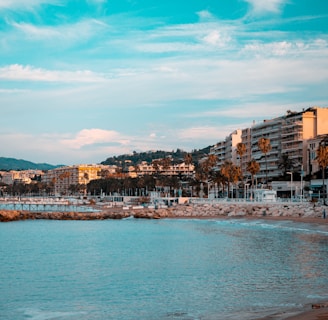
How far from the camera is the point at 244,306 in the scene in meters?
18.0

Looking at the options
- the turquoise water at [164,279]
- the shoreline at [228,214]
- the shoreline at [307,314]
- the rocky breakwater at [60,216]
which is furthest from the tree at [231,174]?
the shoreline at [307,314]

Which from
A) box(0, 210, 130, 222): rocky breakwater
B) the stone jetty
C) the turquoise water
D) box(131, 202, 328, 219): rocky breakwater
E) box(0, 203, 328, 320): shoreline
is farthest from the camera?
box(0, 210, 130, 222): rocky breakwater

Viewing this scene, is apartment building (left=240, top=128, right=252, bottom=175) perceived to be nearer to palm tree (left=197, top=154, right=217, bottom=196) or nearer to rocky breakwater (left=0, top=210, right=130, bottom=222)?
palm tree (left=197, top=154, right=217, bottom=196)

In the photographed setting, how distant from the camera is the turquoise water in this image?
59.4 ft

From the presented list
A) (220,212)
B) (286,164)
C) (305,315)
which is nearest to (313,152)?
(286,164)

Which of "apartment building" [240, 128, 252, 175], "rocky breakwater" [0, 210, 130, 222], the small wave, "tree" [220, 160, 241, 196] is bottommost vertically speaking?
"rocky breakwater" [0, 210, 130, 222]

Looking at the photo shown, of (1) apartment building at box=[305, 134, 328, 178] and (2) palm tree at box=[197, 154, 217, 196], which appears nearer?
(1) apartment building at box=[305, 134, 328, 178]

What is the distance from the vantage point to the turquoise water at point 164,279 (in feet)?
59.4

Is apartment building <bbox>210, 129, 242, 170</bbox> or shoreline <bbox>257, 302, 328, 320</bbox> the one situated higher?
apartment building <bbox>210, 129, 242, 170</bbox>

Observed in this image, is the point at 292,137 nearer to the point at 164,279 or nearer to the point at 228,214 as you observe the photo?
the point at 228,214

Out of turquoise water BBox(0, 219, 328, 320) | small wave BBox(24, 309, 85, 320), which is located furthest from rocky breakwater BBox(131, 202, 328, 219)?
small wave BBox(24, 309, 85, 320)

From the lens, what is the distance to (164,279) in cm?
2453

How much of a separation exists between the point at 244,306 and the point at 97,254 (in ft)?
63.6

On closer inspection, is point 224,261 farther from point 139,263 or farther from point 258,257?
point 139,263
